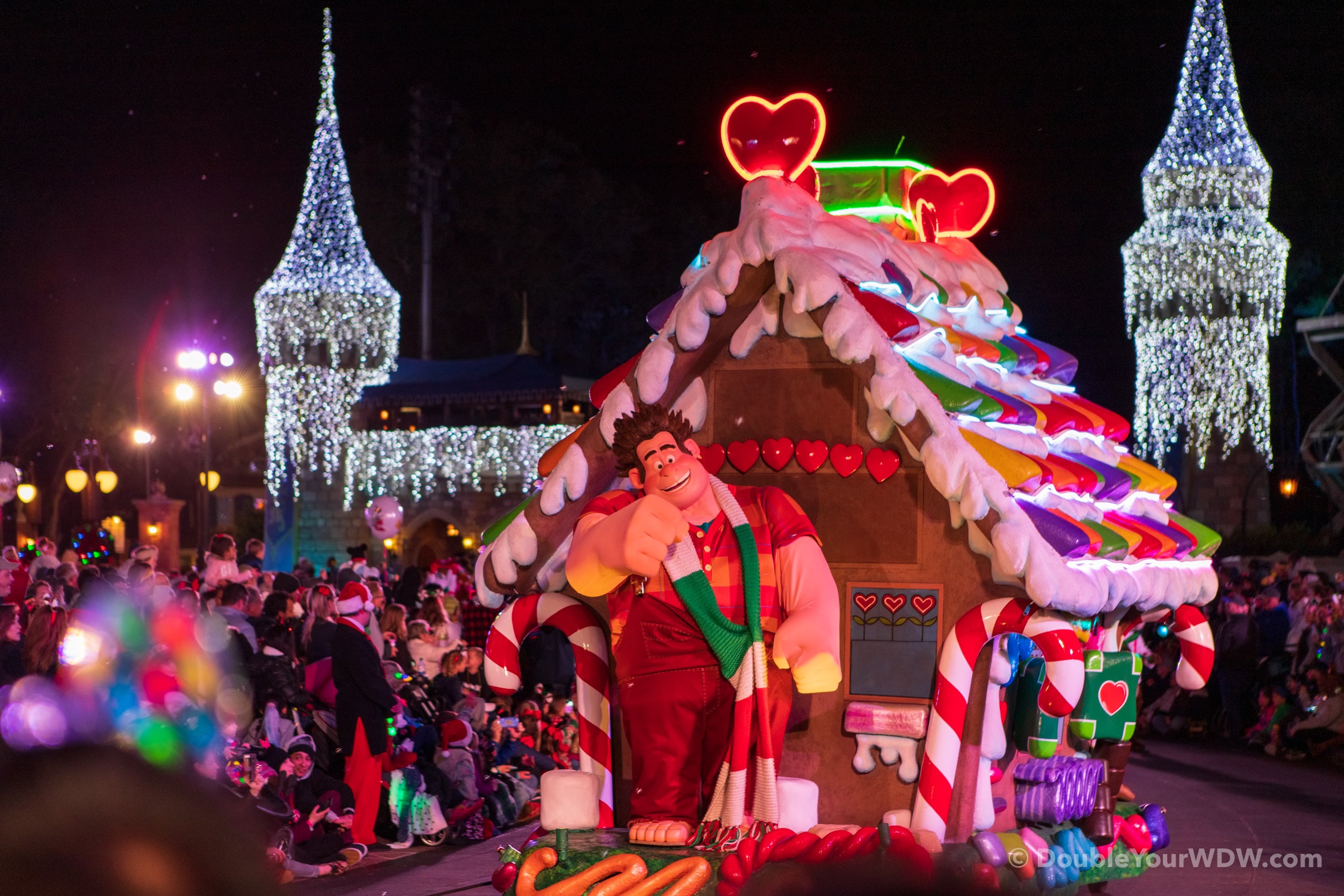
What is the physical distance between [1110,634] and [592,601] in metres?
2.80


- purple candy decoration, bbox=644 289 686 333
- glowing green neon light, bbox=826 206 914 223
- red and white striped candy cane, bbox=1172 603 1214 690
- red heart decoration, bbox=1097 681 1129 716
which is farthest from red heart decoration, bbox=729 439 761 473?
red and white striped candy cane, bbox=1172 603 1214 690

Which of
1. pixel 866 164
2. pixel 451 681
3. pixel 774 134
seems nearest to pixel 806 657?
pixel 774 134

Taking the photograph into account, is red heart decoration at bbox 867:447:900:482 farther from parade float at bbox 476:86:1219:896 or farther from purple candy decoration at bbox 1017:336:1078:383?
purple candy decoration at bbox 1017:336:1078:383

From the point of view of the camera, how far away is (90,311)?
3681cm

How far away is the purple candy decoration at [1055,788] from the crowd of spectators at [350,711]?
3.41 m

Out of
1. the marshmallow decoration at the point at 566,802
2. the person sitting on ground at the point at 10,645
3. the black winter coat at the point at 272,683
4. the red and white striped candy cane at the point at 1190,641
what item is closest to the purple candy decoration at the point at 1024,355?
the red and white striped candy cane at the point at 1190,641

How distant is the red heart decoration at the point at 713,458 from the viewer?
20.6ft

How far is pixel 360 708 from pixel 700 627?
431 cm

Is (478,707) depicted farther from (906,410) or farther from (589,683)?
(906,410)

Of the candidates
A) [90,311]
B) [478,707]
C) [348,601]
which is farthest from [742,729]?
[90,311]

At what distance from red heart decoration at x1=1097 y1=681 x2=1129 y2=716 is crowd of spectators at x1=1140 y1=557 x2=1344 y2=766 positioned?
8.13 meters

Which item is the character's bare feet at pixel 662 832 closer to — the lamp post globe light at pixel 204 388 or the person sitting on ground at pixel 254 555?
the person sitting on ground at pixel 254 555

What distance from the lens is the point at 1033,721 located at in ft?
20.5

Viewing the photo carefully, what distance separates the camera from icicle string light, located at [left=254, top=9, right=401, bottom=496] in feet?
112
